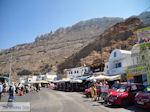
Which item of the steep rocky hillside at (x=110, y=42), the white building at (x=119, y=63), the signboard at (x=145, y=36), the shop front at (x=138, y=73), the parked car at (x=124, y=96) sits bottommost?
the parked car at (x=124, y=96)

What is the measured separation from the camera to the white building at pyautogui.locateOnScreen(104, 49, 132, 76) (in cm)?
2574

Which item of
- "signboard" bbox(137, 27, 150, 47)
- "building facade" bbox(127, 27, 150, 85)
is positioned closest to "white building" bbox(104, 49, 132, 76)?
"building facade" bbox(127, 27, 150, 85)

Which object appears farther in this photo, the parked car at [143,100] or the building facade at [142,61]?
the building facade at [142,61]

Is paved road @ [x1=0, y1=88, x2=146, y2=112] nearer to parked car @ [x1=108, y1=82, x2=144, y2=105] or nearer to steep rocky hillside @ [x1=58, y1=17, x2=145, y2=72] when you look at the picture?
parked car @ [x1=108, y1=82, x2=144, y2=105]

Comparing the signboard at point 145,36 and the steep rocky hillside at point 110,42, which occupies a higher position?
the steep rocky hillside at point 110,42

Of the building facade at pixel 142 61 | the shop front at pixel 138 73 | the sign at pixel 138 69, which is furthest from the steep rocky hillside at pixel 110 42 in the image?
the sign at pixel 138 69

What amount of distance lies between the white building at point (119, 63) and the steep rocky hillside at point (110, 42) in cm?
3819

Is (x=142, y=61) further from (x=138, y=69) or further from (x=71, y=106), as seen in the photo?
(x=71, y=106)

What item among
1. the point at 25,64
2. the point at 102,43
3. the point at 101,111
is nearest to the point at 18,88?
the point at 101,111

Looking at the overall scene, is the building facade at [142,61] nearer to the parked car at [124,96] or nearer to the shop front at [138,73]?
the shop front at [138,73]

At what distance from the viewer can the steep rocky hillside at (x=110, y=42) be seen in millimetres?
69688

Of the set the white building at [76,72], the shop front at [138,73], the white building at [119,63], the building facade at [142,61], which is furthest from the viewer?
the white building at [76,72]

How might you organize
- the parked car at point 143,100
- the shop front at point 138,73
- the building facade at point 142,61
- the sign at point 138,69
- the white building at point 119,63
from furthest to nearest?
the white building at point 119,63
the shop front at point 138,73
the sign at point 138,69
the building facade at point 142,61
the parked car at point 143,100

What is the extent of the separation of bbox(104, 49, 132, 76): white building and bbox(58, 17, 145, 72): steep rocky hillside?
38191mm
